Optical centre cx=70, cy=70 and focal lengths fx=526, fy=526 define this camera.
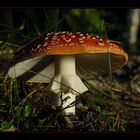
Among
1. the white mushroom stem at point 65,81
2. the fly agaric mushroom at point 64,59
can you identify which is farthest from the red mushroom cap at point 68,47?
the white mushroom stem at point 65,81

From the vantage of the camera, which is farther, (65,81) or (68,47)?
(65,81)

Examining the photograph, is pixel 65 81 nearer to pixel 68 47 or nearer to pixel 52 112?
pixel 52 112

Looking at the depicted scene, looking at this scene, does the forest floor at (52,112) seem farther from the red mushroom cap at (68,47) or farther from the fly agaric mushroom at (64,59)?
the red mushroom cap at (68,47)

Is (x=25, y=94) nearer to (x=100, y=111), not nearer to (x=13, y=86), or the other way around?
(x=13, y=86)

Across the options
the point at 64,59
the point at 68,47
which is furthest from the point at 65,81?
the point at 68,47

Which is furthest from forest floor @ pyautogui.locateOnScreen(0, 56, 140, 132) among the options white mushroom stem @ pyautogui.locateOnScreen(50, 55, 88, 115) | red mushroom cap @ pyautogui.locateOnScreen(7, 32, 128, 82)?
red mushroom cap @ pyautogui.locateOnScreen(7, 32, 128, 82)

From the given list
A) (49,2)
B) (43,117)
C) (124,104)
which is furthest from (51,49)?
(124,104)
